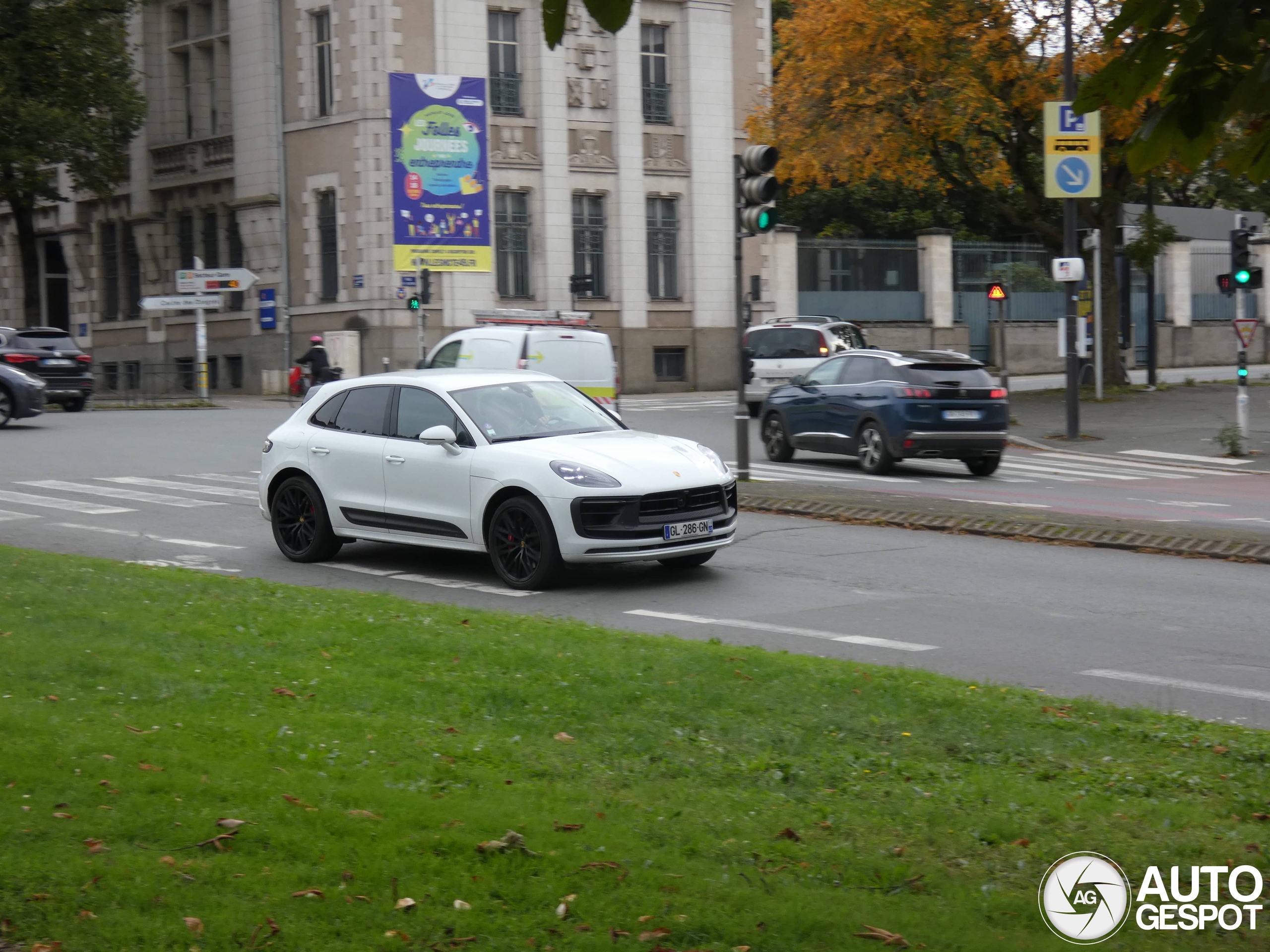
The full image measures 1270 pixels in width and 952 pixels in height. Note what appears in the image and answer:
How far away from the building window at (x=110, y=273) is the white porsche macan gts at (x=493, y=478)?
4264 centimetres

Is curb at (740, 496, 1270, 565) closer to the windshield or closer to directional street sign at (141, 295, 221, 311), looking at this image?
the windshield

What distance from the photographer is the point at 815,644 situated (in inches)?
367

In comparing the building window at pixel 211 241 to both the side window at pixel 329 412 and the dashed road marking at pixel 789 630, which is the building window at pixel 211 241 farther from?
the dashed road marking at pixel 789 630

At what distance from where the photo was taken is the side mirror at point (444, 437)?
12.4 m

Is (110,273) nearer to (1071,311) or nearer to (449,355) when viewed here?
(449,355)

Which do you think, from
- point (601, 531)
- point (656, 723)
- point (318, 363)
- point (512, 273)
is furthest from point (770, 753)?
point (512, 273)

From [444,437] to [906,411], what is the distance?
10.2m

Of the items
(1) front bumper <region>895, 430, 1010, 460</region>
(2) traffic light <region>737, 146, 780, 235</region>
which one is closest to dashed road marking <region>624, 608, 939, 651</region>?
(2) traffic light <region>737, 146, 780, 235</region>

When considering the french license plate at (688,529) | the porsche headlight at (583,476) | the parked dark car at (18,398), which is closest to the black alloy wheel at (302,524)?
the porsche headlight at (583,476)

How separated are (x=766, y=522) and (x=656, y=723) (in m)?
9.45

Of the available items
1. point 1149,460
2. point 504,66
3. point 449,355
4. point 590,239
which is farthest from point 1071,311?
point 504,66

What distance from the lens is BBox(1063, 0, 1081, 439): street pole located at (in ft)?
87.6

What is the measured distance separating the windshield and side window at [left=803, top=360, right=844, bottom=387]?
992 centimetres

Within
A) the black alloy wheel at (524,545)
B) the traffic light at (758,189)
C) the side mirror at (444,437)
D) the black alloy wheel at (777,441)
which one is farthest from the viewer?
the black alloy wheel at (777,441)
